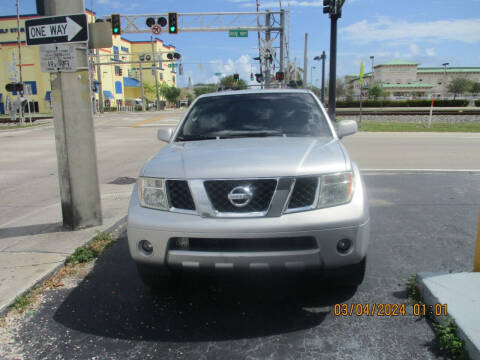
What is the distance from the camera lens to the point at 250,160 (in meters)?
3.15

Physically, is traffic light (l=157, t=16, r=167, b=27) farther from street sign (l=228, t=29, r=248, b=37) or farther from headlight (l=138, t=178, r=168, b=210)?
headlight (l=138, t=178, r=168, b=210)

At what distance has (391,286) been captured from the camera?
3.67 meters

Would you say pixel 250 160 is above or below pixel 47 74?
below

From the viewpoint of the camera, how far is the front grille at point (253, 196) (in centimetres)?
297

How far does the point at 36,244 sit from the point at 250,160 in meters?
3.06

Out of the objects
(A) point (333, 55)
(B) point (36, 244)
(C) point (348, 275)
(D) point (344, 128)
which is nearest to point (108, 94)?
(A) point (333, 55)

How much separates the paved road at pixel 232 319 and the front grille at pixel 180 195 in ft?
2.86

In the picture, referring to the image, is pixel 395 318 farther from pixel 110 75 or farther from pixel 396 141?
pixel 110 75

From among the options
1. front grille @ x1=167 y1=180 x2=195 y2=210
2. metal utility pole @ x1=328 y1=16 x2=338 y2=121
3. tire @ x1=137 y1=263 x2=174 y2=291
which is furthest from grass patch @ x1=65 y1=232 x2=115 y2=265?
metal utility pole @ x1=328 y1=16 x2=338 y2=121

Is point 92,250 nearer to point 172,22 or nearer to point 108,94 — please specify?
point 172,22

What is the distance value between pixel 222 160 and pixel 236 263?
0.77 m

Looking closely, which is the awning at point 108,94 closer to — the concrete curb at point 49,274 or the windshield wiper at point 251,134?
the concrete curb at point 49,274

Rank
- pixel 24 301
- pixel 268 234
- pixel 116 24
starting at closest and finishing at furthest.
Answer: pixel 268 234 → pixel 24 301 → pixel 116 24

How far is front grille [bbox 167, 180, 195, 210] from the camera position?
3.07m
